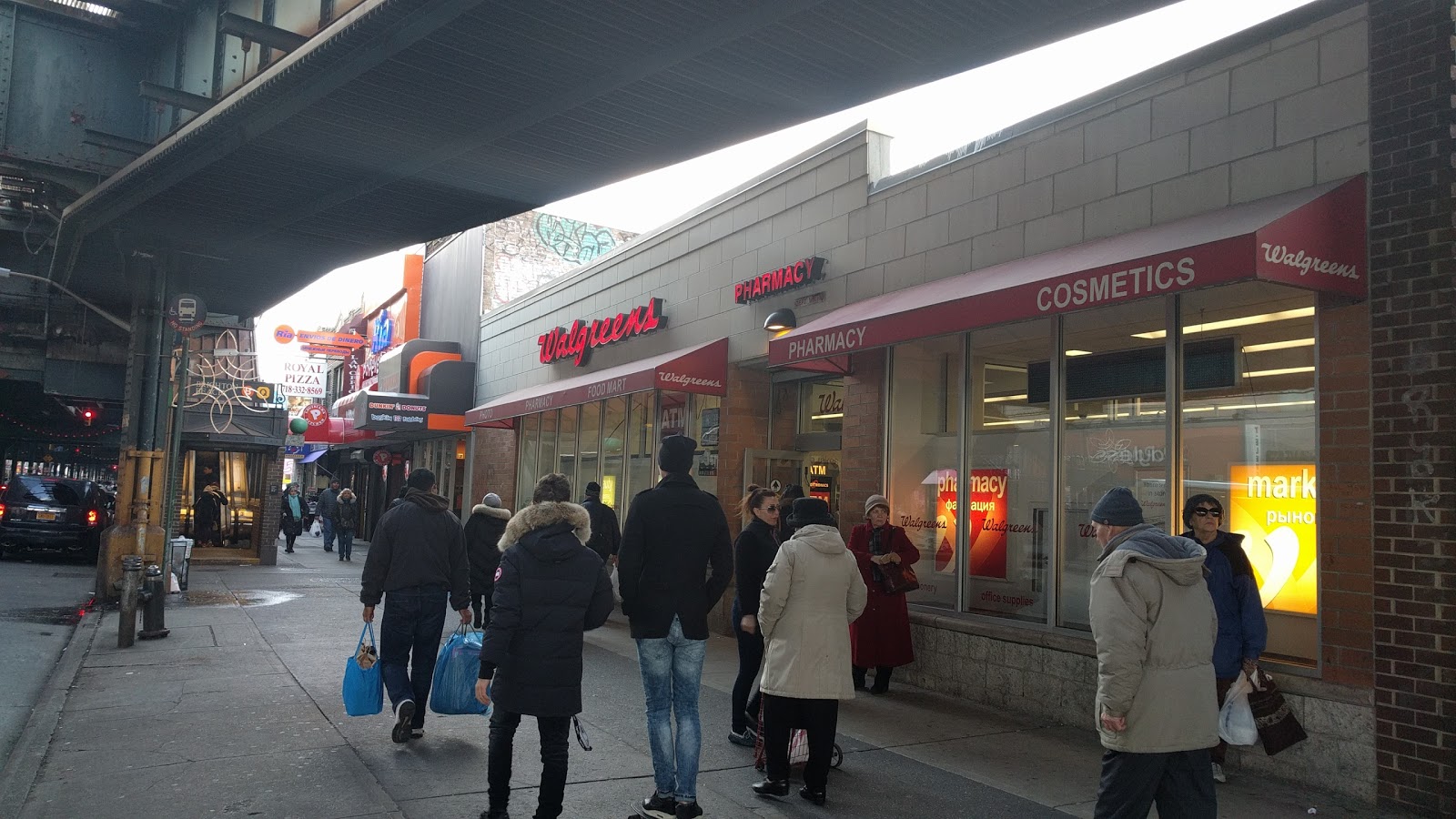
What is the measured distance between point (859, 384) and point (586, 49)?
4.59 m

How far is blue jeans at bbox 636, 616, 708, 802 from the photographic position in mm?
4992

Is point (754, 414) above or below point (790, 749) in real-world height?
above

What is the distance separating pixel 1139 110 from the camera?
24.7 feet

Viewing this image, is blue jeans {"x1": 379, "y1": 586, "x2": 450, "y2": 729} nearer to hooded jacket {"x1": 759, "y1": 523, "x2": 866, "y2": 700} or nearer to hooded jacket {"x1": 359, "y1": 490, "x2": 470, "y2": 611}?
hooded jacket {"x1": 359, "y1": 490, "x2": 470, "y2": 611}

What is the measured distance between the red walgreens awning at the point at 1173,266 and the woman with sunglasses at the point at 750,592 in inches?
86.5

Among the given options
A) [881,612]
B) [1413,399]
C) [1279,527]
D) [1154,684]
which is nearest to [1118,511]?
[1154,684]

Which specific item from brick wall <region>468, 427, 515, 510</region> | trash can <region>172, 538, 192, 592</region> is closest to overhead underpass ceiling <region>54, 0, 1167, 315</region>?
trash can <region>172, 538, 192, 592</region>

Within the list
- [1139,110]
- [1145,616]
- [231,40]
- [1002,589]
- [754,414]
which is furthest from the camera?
[754,414]

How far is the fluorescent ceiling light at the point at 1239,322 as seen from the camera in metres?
6.50

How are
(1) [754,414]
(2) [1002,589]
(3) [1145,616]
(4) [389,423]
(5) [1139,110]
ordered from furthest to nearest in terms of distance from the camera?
(4) [389,423], (1) [754,414], (2) [1002,589], (5) [1139,110], (3) [1145,616]

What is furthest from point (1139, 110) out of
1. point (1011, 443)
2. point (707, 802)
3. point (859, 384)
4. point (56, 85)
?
point (56, 85)

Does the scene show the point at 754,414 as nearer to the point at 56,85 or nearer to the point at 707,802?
the point at 707,802

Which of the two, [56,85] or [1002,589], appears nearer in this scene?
[1002,589]

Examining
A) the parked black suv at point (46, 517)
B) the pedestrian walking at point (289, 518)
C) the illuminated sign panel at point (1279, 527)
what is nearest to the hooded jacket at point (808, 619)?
the illuminated sign panel at point (1279, 527)
